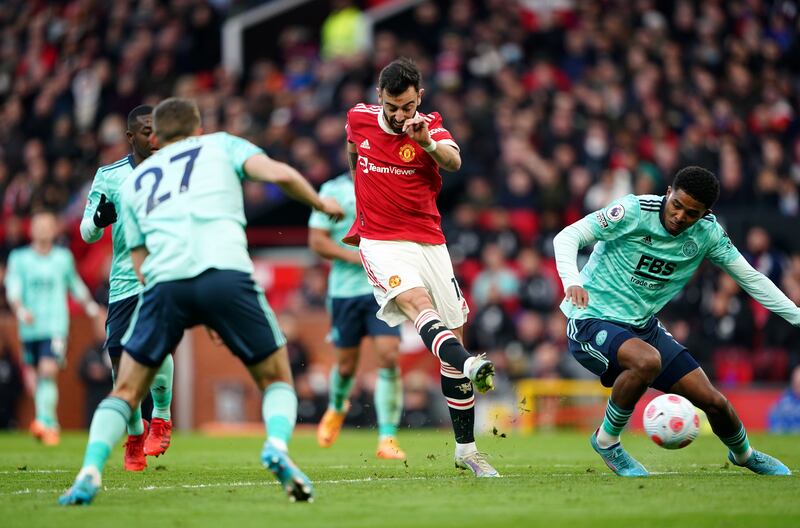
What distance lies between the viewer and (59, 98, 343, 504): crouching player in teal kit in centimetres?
704

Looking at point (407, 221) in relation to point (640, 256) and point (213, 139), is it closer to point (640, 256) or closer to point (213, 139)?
point (640, 256)

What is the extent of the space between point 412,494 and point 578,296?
5.67 feet

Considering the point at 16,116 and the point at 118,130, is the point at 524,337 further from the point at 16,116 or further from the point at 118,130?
the point at 16,116

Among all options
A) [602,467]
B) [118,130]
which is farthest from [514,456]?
[118,130]

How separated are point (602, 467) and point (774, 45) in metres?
15.3

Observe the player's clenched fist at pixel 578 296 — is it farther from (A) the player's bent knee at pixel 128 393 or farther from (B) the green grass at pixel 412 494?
(A) the player's bent knee at pixel 128 393

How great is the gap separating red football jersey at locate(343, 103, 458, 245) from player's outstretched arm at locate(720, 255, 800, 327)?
7.14 feet

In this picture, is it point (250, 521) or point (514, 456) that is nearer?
point (250, 521)

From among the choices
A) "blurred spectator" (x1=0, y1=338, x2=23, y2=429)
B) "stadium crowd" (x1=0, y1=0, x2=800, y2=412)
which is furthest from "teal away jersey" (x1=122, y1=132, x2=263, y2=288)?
"blurred spectator" (x1=0, y1=338, x2=23, y2=429)

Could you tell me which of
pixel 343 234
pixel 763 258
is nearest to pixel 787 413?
pixel 763 258

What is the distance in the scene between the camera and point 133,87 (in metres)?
25.5

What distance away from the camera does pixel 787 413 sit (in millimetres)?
17062

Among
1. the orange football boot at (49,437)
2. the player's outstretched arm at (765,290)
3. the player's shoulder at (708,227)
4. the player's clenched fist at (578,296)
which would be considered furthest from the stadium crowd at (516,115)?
the player's clenched fist at (578,296)

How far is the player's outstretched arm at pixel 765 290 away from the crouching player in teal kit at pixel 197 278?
10.9ft
